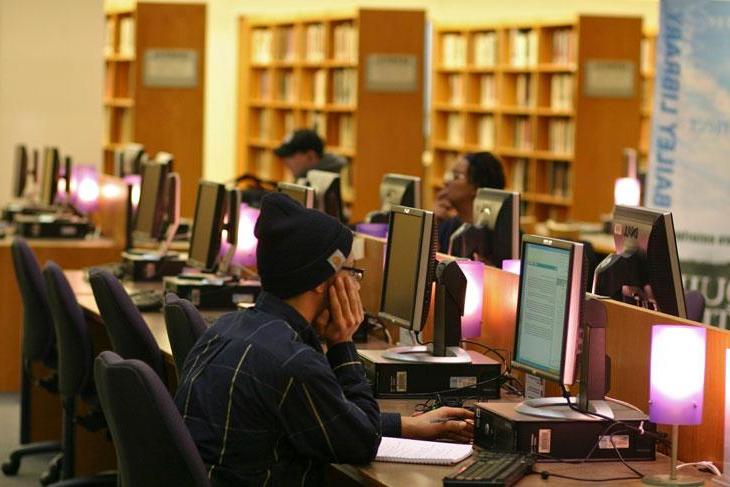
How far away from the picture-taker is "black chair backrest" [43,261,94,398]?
510 centimetres

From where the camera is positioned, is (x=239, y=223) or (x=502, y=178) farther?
(x=502, y=178)

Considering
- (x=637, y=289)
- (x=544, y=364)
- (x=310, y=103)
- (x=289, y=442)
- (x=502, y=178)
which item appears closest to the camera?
(x=289, y=442)

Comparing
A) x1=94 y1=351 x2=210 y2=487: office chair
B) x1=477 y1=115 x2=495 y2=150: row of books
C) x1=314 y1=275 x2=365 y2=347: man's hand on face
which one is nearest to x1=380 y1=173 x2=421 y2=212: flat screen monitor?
x1=314 y1=275 x2=365 y2=347: man's hand on face

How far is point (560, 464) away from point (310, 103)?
9580 mm

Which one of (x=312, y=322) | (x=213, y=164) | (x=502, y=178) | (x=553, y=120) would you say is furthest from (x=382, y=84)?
(x=312, y=322)

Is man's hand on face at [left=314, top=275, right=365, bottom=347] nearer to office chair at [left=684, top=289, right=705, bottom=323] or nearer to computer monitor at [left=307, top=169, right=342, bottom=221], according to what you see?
office chair at [left=684, top=289, right=705, bottom=323]

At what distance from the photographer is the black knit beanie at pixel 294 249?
2.96 meters

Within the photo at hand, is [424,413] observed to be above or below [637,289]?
below

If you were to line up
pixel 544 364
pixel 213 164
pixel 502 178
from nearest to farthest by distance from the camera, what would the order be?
1. pixel 544 364
2. pixel 502 178
3. pixel 213 164

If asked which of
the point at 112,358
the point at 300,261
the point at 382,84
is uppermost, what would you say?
the point at 382,84

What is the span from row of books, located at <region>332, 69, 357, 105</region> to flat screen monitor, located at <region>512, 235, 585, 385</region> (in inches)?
328

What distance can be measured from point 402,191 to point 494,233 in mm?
942

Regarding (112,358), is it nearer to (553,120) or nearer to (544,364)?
(544,364)

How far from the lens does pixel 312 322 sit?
306cm
